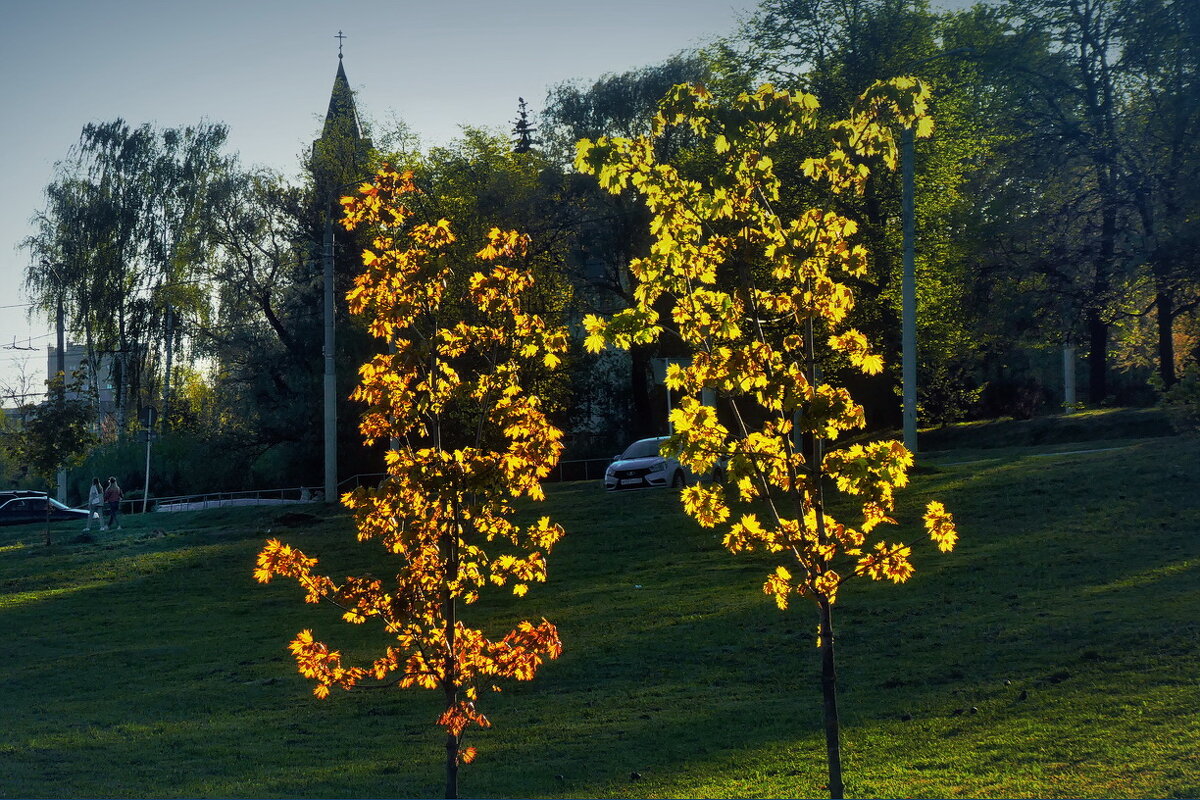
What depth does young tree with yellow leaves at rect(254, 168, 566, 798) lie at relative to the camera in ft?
29.2

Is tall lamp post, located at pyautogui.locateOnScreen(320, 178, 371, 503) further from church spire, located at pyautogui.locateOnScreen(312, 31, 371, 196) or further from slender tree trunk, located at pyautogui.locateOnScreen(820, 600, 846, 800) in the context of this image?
slender tree trunk, located at pyautogui.locateOnScreen(820, 600, 846, 800)

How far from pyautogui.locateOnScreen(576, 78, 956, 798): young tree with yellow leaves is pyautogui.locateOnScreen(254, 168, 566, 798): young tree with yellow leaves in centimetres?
114

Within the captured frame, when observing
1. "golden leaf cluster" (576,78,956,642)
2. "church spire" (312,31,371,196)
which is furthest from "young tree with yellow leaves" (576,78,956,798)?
"church spire" (312,31,371,196)

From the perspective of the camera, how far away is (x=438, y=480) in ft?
28.8

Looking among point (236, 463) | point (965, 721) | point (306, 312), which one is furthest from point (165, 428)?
point (965, 721)

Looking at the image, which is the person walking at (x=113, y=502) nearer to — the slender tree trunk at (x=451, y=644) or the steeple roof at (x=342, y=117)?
the steeple roof at (x=342, y=117)

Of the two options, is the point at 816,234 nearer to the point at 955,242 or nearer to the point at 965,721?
the point at 965,721

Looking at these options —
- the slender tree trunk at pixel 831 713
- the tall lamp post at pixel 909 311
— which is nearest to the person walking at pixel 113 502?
the tall lamp post at pixel 909 311

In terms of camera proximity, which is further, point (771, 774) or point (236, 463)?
point (236, 463)

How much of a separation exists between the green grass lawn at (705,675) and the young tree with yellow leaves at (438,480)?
2.53 meters

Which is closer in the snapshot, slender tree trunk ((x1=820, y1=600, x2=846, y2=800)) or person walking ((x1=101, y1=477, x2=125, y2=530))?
slender tree trunk ((x1=820, y1=600, x2=846, y2=800))

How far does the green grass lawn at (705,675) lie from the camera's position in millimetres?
11297

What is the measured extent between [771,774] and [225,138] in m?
46.9

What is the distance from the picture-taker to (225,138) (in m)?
52.3
